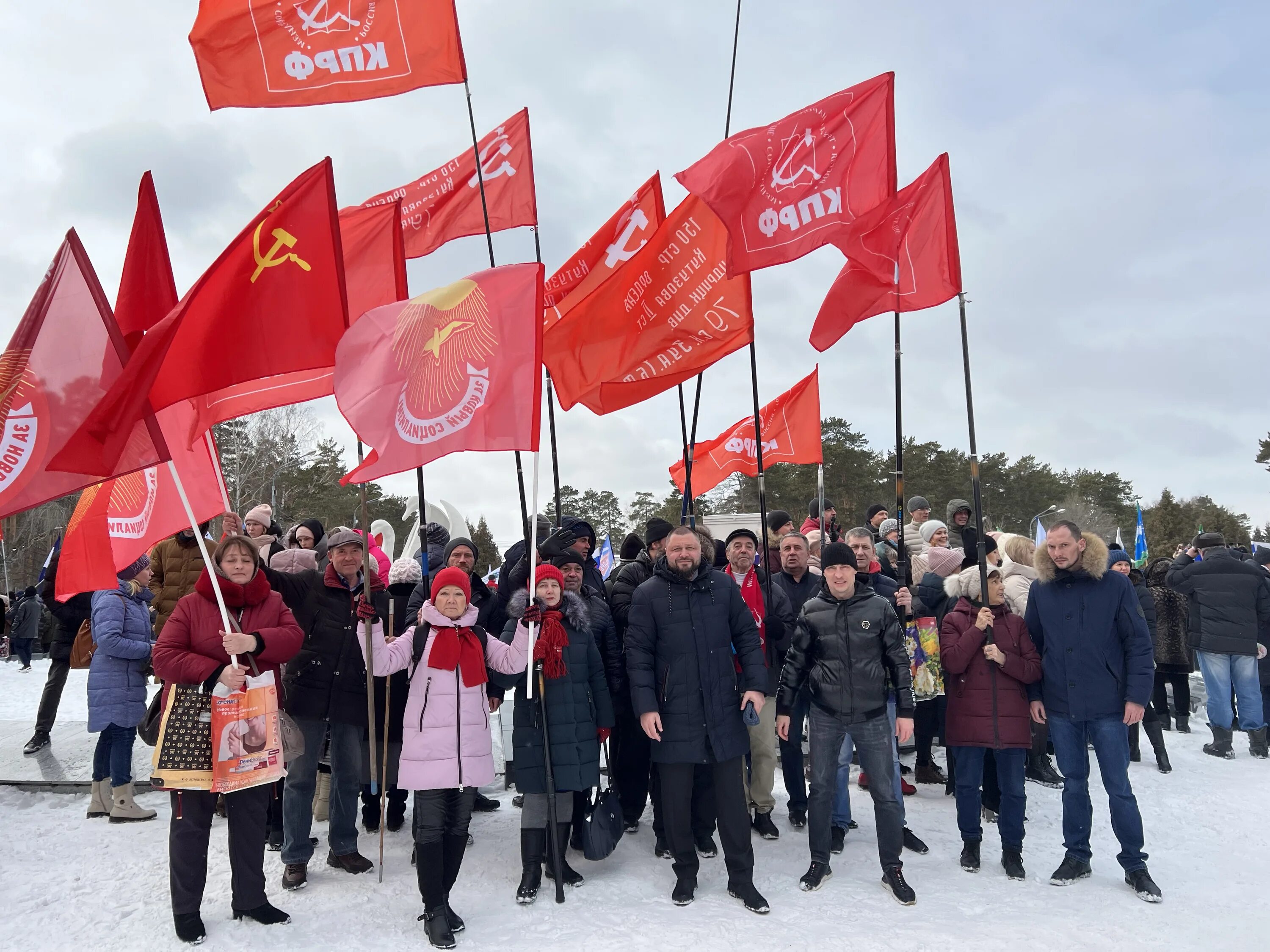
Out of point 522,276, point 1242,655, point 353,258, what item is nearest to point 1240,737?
point 1242,655

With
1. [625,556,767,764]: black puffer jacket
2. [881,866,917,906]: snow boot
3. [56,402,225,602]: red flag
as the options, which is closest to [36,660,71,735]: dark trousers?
[56,402,225,602]: red flag

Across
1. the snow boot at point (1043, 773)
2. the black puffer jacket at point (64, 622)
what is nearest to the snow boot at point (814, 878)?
the snow boot at point (1043, 773)

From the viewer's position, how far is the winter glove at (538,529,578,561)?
6.25 meters

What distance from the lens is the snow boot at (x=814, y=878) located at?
5.59 meters

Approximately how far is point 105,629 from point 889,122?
7398mm

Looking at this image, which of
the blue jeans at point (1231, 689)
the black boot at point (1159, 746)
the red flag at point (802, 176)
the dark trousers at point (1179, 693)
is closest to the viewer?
the red flag at point (802, 176)

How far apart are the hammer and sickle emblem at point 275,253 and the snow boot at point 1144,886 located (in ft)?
21.8

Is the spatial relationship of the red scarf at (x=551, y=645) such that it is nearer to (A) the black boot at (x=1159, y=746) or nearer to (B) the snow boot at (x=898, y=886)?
(B) the snow boot at (x=898, y=886)

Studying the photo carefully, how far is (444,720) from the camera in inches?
207

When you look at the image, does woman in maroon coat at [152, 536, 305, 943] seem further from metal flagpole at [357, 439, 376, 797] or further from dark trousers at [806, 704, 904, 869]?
dark trousers at [806, 704, 904, 869]

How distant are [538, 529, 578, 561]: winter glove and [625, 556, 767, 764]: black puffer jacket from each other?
73 cm

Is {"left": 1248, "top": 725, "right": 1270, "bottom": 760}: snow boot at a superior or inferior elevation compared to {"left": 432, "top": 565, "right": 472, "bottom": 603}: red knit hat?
inferior

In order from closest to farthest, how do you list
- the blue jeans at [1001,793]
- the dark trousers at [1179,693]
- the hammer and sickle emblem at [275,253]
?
1. the hammer and sickle emblem at [275,253]
2. the blue jeans at [1001,793]
3. the dark trousers at [1179,693]

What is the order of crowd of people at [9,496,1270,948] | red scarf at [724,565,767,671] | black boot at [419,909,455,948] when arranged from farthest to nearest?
red scarf at [724,565,767,671], crowd of people at [9,496,1270,948], black boot at [419,909,455,948]
